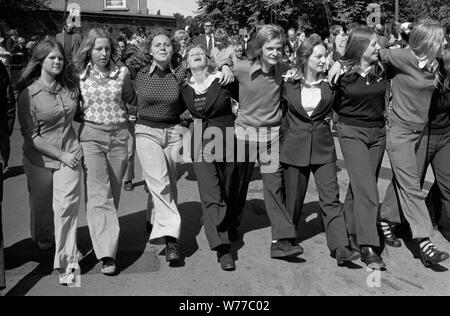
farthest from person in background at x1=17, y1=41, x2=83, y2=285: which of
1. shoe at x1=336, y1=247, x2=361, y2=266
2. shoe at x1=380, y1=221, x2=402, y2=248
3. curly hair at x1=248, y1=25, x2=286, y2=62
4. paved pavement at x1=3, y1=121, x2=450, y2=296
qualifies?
shoe at x1=380, y1=221, x2=402, y2=248

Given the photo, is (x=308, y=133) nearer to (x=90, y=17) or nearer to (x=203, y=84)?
(x=203, y=84)

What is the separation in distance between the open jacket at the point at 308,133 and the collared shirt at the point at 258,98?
14 cm

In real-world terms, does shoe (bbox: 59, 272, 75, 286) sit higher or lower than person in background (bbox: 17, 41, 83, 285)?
lower

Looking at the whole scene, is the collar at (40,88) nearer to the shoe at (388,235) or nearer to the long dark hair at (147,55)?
the long dark hair at (147,55)

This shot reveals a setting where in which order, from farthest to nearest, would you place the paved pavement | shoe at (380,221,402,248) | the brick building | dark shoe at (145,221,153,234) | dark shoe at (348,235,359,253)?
the brick building, dark shoe at (145,221,153,234), shoe at (380,221,402,248), dark shoe at (348,235,359,253), the paved pavement

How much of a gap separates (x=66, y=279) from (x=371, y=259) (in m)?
2.46

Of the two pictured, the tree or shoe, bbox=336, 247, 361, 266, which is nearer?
shoe, bbox=336, 247, 361, 266

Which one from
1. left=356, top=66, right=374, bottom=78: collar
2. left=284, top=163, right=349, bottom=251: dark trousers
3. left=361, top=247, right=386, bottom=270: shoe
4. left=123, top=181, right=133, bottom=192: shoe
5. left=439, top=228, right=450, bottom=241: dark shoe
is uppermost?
left=356, top=66, right=374, bottom=78: collar

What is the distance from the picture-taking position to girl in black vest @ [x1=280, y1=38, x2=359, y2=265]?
4684 millimetres

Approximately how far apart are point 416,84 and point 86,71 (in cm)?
284

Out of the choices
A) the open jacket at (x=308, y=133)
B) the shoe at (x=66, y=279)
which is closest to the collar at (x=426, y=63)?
the open jacket at (x=308, y=133)

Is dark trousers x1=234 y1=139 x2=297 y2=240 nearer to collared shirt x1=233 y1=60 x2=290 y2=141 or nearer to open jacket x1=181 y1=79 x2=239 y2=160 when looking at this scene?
collared shirt x1=233 y1=60 x2=290 y2=141

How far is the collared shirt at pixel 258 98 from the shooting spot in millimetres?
4828

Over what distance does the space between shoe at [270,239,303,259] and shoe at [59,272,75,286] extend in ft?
5.60
